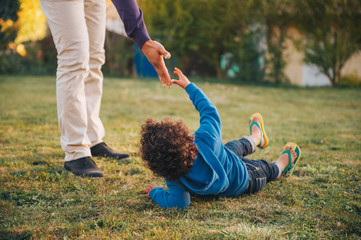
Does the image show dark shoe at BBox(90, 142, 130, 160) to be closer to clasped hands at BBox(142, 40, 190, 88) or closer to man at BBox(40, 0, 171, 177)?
man at BBox(40, 0, 171, 177)

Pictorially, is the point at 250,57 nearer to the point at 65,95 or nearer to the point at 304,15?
the point at 304,15

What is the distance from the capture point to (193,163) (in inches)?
81.8

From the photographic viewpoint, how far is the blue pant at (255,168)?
2.36m

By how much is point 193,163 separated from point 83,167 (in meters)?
0.98

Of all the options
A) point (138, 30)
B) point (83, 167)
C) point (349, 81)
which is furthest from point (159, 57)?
point (349, 81)

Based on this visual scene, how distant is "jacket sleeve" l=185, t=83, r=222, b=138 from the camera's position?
224cm

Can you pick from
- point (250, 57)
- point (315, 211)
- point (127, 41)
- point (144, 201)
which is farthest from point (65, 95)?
point (127, 41)

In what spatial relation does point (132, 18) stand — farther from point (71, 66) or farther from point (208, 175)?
point (208, 175)

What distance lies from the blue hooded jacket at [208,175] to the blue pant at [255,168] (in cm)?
9

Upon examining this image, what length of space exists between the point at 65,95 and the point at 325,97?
7.15m

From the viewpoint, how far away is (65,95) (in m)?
2.57

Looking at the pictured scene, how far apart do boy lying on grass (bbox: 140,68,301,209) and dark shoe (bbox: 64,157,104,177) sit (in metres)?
0.50

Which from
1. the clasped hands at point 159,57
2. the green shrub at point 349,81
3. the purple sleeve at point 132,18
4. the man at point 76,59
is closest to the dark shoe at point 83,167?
the man at point 76,59

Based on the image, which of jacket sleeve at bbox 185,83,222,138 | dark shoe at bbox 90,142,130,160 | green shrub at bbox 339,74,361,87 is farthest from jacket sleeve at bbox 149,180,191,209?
green shrub at bbox 339,74,361,87
